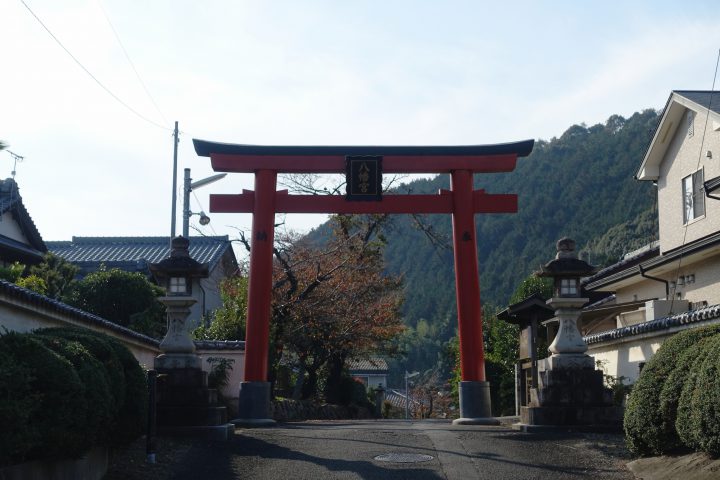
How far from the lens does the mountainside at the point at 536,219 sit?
88.7 metres

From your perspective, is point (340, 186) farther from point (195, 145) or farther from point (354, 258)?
point (195, 145)

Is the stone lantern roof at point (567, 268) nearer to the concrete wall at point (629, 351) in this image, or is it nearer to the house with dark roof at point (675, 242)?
the concrete wall at point (629, 351)

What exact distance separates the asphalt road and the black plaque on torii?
222 inches

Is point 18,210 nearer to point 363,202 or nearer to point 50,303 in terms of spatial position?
point 363,202

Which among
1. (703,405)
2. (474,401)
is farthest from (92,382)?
(474,401)

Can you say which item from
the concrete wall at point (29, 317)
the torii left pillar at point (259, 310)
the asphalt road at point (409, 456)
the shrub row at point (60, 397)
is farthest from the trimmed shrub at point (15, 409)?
the torii left pillar at point (259, 310)

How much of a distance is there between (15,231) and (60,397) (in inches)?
813

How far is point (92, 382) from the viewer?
866cm

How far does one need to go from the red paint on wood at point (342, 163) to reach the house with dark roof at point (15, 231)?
1042 cm

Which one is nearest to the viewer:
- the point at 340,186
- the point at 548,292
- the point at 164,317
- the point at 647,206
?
the point at 164,317

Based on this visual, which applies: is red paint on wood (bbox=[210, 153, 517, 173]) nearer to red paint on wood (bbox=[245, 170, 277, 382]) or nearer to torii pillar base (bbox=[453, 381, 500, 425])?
red paint on wood (bbox=[245, 170, 277, 382])

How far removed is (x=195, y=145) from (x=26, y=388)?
11371mm

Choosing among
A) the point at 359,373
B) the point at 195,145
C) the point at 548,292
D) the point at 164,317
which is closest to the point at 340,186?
the point at 164,317

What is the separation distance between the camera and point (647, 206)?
83.0 m
